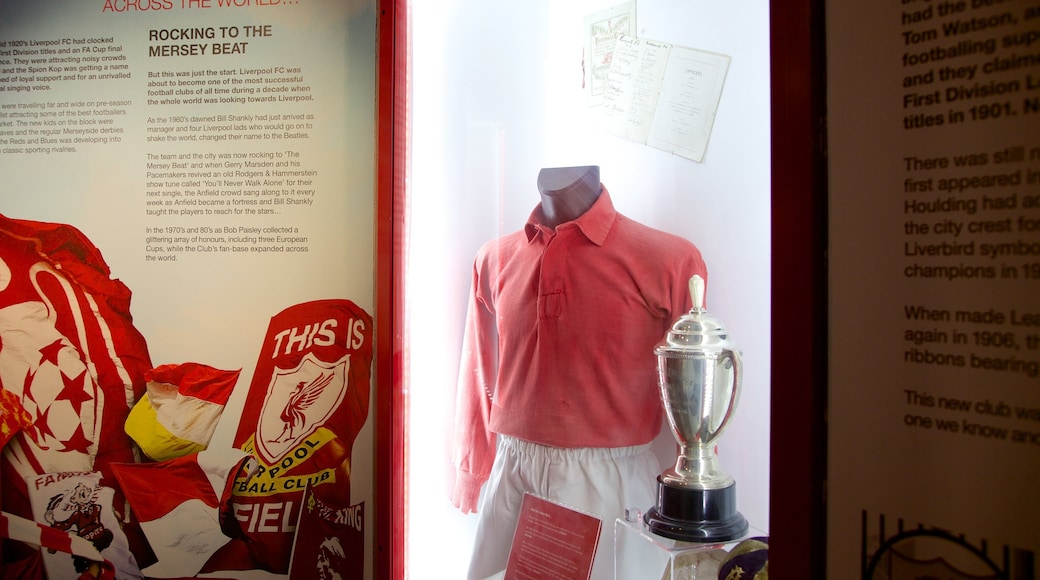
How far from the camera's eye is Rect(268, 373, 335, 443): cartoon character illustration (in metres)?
1.69

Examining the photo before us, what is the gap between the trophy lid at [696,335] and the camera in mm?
1275

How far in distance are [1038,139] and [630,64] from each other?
1054mm

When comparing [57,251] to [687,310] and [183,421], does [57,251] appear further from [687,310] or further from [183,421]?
[687,310]

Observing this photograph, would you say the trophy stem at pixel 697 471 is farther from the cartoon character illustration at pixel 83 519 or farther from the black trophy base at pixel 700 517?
the cartoon character illustration at pixel 83 519

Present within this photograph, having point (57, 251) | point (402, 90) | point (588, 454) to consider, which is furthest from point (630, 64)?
point (57, 251)

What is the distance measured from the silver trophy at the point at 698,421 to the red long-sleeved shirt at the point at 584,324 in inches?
6.2

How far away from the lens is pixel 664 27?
1535 mm

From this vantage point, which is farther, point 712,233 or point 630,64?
point 630,64

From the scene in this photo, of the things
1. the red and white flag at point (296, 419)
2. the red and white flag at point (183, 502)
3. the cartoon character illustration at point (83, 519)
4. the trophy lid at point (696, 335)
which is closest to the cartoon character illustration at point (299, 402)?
the red and white flag at point (296, 419)

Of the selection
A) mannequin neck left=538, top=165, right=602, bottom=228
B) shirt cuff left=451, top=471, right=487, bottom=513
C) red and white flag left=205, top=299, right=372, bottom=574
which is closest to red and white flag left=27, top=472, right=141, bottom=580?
red and white flag left=205, top=299, right=372, bottom=574

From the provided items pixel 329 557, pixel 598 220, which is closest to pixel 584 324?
pixel 598 220

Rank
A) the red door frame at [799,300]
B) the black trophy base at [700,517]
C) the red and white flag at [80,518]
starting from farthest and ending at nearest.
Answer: the red and white flag at [80,518]
the black trophy base at [700,517]
the red door frame at [799,300]

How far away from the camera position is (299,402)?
1.70 m

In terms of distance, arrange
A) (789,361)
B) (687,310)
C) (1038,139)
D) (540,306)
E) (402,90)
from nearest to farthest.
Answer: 1. (1038,139)
2. (789,361)
3. (687,310)
4. (540,306)
5. (402,90)
